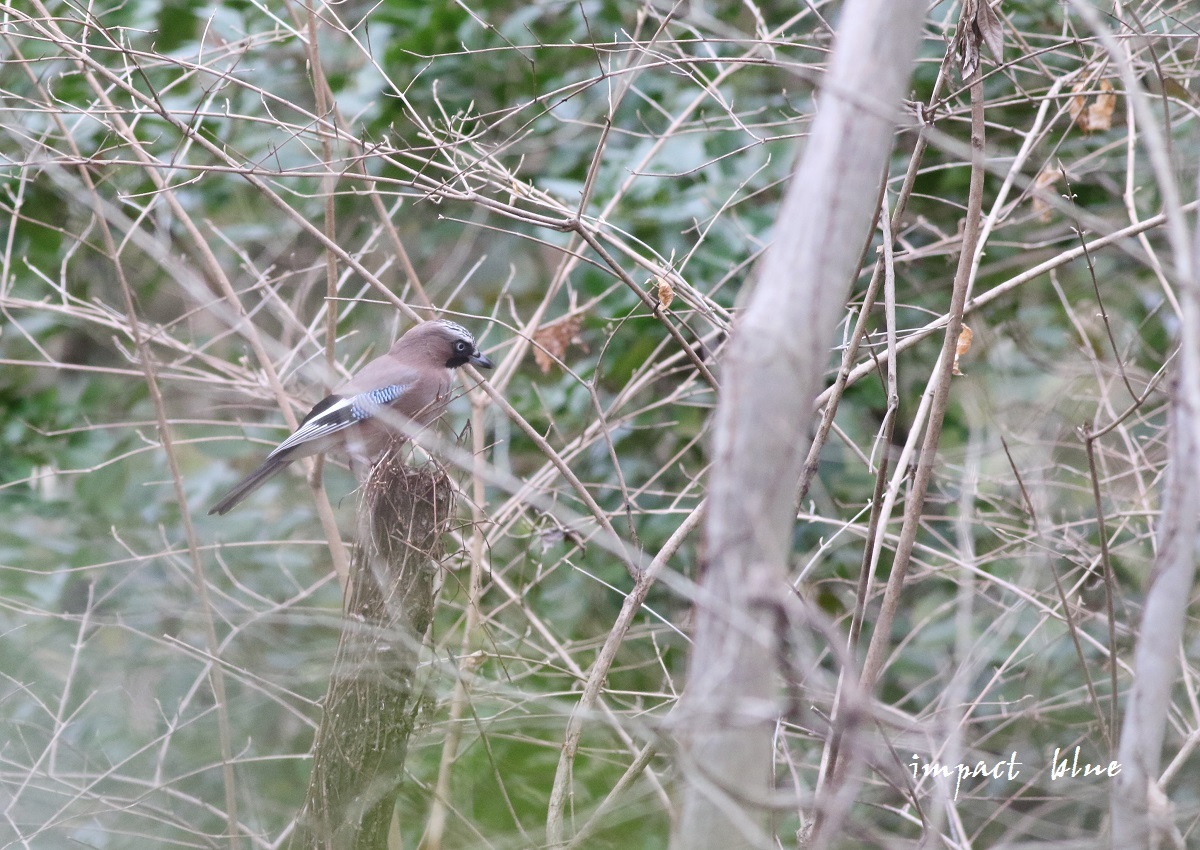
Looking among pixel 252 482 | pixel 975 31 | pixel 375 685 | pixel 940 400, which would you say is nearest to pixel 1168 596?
pixel 940 400

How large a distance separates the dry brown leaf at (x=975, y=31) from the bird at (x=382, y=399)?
2388mm

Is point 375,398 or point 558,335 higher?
point 558,335

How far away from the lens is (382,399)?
193 inches

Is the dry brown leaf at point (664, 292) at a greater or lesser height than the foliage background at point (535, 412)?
greater

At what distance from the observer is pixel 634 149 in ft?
17.8

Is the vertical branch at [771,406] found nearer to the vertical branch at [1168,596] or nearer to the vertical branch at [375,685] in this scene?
the vertical branch at [1168,596]

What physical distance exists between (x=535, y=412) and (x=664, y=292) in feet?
6.06

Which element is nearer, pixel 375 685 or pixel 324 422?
pixel 375 685

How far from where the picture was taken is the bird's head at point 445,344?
16.2ft

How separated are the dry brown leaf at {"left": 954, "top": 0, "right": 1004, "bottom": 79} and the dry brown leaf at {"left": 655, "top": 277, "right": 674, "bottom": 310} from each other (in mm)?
1035

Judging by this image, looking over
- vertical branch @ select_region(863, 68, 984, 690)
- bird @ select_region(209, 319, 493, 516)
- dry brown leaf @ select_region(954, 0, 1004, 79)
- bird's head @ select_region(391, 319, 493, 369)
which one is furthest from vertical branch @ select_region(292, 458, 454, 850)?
dry brown leaf @ select_region(954, 0, 1004, 79)

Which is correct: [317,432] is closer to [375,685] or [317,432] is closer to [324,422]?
[324,422]

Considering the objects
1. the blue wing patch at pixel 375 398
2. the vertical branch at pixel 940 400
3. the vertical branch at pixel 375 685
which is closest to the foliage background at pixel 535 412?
the vertical branch at pixel 375 685

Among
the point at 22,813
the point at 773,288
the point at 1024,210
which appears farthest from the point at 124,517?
the point at 773,288
